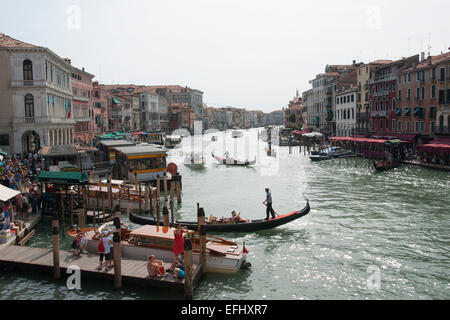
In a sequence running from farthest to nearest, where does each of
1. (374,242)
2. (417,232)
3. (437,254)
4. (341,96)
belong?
(341,96) → (417,232) → (374,242) → (437,254)

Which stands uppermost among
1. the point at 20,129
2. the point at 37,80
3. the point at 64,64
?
the point at 64,64

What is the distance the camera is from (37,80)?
3119cm

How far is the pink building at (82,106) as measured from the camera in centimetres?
4659

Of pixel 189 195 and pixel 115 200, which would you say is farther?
pixel 189 195

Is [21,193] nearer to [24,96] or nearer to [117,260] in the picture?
[117,260]

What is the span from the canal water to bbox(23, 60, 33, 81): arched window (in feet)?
51.2

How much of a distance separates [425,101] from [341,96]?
24.0 metres

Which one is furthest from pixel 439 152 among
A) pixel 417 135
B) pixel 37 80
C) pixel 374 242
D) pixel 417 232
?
pixel 37 80

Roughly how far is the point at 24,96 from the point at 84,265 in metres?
23.5

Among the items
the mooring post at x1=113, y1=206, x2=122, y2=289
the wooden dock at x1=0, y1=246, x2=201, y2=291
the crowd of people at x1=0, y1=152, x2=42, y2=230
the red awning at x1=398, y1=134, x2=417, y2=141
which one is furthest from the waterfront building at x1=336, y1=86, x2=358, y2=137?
the mooring post at x1=113, y1=206, x2=122, y2=289

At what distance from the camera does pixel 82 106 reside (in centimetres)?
5066

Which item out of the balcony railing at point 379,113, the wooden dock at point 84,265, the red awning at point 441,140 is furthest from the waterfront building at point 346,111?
the wooden dock at point 84,265
